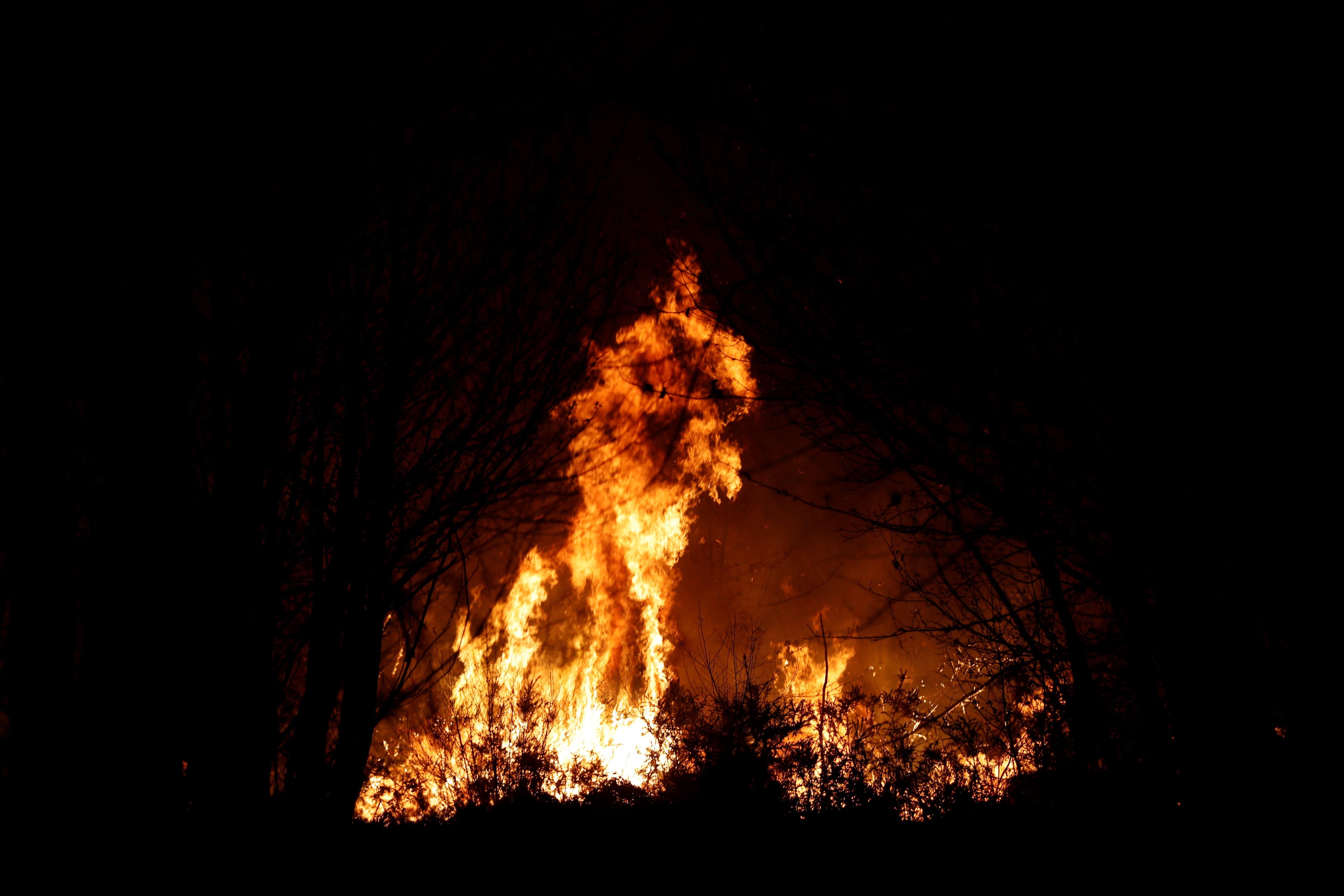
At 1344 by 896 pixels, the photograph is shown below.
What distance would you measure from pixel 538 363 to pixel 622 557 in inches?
297

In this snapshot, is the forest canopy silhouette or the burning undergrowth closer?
the forest canopy silhouette

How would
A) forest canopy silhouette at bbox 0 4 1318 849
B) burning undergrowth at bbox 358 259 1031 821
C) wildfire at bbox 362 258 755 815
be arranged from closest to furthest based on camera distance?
forest canopy silhouette at bbox 0 4 1318 849 → burning undergrowth at bbox 358 259 1031 821 → wildfire at bbox 362 258 755 815

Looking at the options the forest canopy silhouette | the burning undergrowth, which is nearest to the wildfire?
the burning undergrowth

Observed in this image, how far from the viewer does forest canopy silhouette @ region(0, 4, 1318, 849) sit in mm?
2410

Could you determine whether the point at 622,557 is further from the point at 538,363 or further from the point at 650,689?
the point at 538,363

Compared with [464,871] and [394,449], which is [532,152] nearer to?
[394,449]

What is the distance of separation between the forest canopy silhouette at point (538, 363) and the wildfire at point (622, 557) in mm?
4951

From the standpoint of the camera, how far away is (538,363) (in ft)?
18.1

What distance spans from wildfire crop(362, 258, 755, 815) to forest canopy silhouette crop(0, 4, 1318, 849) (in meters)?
4.95

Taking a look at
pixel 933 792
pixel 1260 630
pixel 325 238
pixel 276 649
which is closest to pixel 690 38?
pixel 325 238

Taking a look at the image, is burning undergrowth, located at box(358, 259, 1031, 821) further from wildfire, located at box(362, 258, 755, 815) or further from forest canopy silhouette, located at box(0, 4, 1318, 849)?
forest canopy silhouette, located at box(0, 4, 1318, 849)

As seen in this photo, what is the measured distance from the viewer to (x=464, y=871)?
4.63 meters

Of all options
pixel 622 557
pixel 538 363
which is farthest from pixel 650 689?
pixel 538 363

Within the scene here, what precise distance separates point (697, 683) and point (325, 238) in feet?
32.5
